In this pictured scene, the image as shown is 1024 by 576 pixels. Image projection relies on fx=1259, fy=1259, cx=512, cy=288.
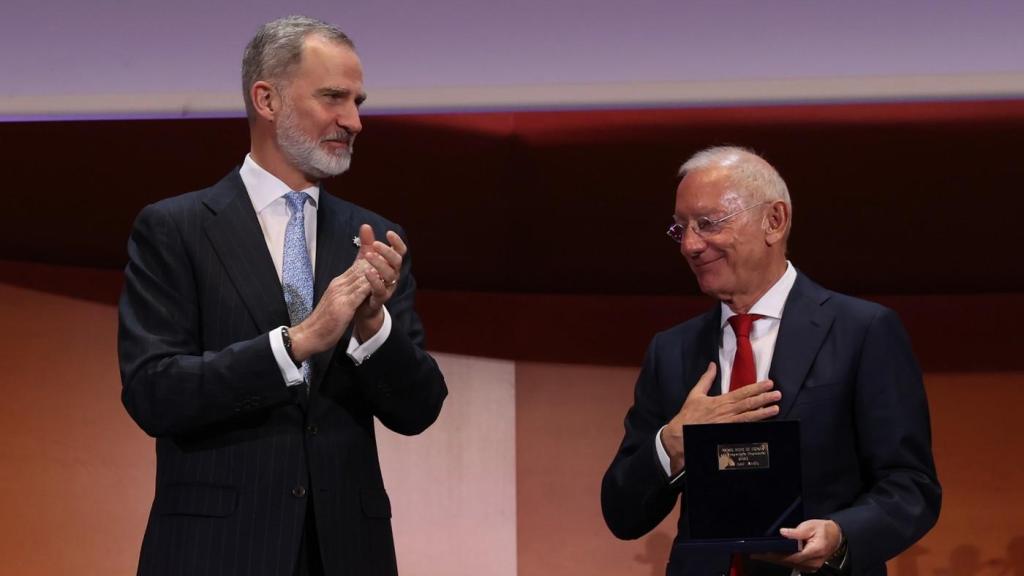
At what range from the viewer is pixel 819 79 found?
271cm

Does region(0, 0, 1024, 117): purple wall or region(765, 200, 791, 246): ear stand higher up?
region(0, 0, 1024, 117): purple wall

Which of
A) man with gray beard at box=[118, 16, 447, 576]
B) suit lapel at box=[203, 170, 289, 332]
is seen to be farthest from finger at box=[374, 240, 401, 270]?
suit lapel at box=[203, 170, 289, 332]

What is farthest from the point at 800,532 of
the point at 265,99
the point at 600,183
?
the point at 600,183

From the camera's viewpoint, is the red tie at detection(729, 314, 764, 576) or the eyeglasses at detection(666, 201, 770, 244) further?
the eyeglasses at detection(666, 201, 770, 244)

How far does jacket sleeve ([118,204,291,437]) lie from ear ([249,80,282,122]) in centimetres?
23

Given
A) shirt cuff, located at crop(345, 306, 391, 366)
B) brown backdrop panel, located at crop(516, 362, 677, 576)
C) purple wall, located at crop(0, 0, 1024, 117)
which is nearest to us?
shirt cuff, located at crop(345, 306, 391, 366)

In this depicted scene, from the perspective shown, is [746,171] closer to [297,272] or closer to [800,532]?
[800,532]

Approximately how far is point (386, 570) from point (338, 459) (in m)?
0.20

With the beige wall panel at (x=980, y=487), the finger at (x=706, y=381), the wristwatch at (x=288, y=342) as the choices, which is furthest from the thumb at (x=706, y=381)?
the beige wall panel at (x=980, y=487)

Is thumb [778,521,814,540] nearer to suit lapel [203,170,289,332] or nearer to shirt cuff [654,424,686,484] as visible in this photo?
shirt cuff [654,424,686,484]

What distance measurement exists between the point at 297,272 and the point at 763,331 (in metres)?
0.79

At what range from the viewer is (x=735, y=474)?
1.80 metres

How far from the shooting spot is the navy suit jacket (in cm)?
197

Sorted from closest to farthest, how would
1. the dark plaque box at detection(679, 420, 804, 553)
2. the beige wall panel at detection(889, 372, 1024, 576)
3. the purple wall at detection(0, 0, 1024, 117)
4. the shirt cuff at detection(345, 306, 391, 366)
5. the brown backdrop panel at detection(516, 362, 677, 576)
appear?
1. the dark plaque box at detection(679, 420, 804, 553)
2. the shirt cuff at detection(345, 306, 391, 366)
3. the purple wall at detection(0, 0, 1024, 117)
4. the beige wall panel at detection(889, 372, 1024, 576)
5. the brown backdrop panel at detection(516, 362, 677, 576)
